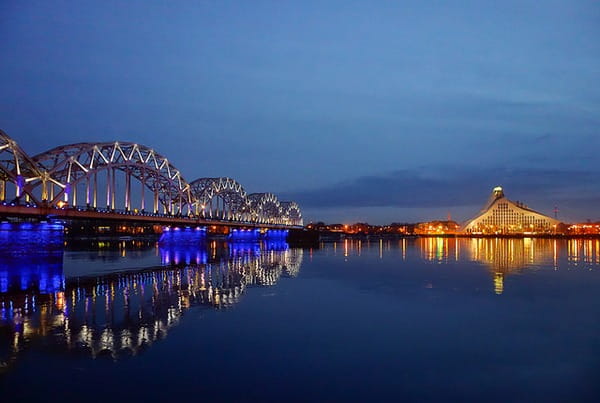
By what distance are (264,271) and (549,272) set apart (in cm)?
2335

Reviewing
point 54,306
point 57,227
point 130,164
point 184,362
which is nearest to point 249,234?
point 130,164

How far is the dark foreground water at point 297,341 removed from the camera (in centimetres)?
1241

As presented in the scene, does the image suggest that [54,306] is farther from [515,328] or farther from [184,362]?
[515,328]

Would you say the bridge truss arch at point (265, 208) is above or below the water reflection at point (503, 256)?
above

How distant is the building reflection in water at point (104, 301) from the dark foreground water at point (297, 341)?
0.10m

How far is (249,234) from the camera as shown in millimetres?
143625

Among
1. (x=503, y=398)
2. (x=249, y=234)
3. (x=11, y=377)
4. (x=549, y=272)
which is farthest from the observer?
(x=249, y=234)

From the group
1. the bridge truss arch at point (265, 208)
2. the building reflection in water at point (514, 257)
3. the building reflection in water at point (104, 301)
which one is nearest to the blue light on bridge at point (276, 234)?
the bridge truss arch at point (265, 208)

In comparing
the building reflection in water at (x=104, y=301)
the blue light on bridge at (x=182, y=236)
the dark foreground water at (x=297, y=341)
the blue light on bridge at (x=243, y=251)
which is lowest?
the blue light on bridge at (x=243, y=251)

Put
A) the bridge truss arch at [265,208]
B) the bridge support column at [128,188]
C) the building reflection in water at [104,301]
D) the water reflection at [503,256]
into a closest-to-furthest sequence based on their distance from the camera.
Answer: the building reflection in water at [104,301]
the water reflection at [503,256]
the bridge support column at [128,188]
the bridge truss arch at [265,208]

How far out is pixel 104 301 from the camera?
2483 cm

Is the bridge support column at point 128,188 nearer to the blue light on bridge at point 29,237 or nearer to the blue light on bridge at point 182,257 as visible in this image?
the blue light on bridge at point 182,257

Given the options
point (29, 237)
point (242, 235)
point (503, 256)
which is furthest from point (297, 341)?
point (242, 235)

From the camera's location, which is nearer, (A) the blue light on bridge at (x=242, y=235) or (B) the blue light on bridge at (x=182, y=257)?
(B) the blue light on bridge at (x=182, y=257)
